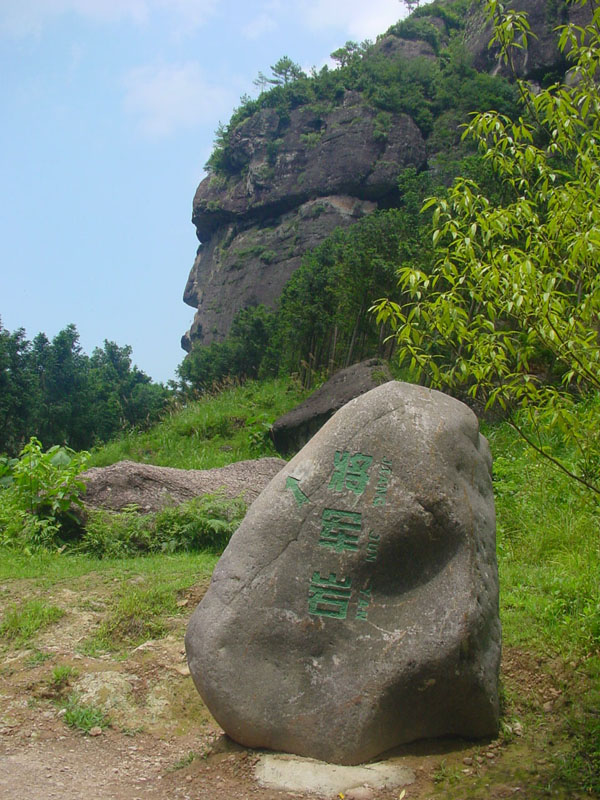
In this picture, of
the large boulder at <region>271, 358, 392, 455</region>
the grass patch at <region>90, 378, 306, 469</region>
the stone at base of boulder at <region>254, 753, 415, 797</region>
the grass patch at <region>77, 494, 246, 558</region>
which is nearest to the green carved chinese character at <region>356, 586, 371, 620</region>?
the stone at base of boulder at <region>254, 753, 415, 797</region>

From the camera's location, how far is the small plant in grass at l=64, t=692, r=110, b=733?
Answer: 4.14 meters

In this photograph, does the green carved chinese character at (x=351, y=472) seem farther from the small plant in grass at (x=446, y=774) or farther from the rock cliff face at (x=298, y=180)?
the rock cliff face at (x=298, y=180)

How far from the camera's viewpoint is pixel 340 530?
12.5ft

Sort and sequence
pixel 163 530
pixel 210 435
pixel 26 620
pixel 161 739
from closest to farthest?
pixel 161 739, pixel 26 620, pixel 163 530, pixel 210 435

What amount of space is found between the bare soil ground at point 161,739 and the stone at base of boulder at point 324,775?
53 mm

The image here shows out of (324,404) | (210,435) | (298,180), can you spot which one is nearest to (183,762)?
(324,404)

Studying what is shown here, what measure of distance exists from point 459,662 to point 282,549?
1.03m

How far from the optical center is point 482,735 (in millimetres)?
3789

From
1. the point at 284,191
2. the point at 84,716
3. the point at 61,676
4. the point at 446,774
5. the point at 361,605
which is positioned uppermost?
the point at 284,191

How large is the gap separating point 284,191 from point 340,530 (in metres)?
30.9

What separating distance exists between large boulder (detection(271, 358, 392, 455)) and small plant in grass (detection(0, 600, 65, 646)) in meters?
5.88

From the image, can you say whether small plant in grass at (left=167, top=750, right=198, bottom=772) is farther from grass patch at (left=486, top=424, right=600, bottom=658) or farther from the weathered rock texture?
the weathered rock texture

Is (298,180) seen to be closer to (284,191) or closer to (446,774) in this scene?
(284,191)

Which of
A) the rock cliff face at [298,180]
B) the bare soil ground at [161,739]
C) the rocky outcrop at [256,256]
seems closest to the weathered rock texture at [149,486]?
the bare soil ground at [161,739]
